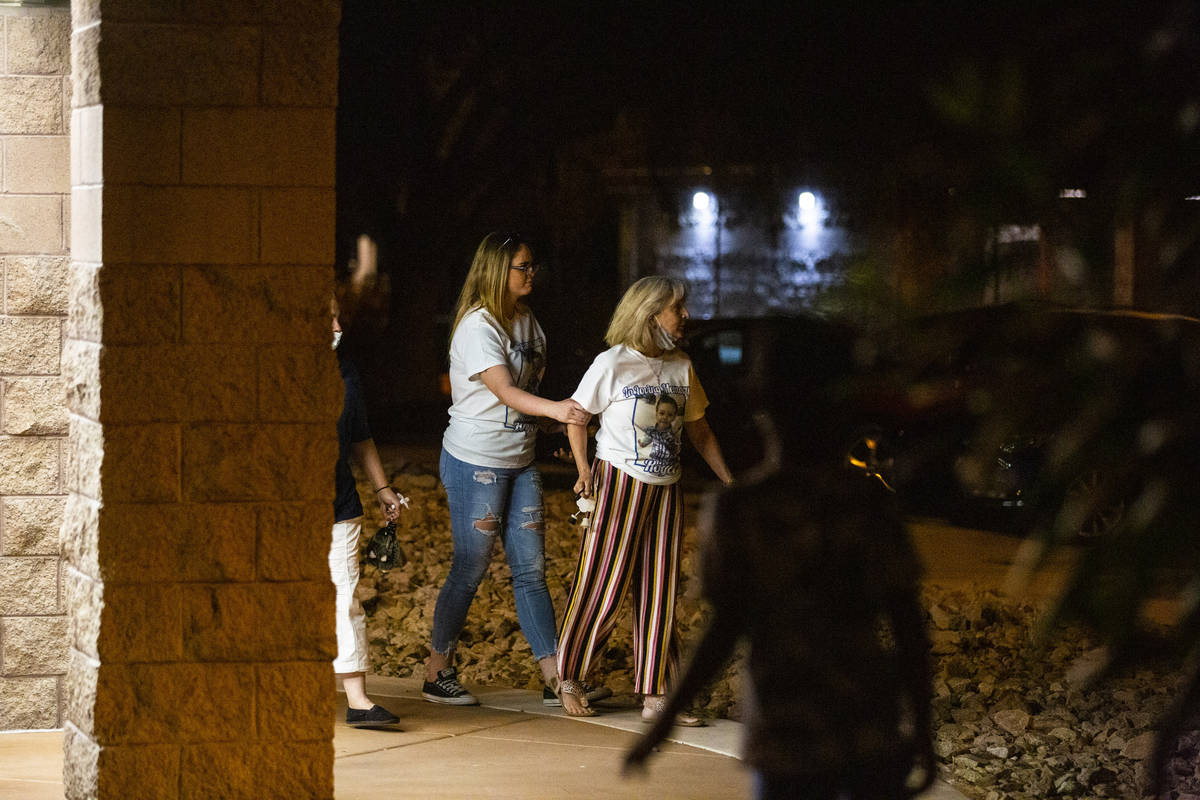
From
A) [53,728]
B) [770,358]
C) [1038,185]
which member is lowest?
[53,728]

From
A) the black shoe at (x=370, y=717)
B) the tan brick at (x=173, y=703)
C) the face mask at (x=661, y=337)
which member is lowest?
the black shoe at (x=370, y=717)

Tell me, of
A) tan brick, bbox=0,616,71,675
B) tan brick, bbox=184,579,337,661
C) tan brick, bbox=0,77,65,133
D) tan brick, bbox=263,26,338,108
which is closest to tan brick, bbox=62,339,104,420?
tan brick, bbox=184,579,337,661

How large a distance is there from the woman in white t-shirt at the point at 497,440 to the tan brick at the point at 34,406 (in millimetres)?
1585

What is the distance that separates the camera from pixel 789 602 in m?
3.39

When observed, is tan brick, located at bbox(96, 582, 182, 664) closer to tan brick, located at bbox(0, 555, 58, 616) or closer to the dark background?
tan brick, located at bbox(0, 555, 58, 616)

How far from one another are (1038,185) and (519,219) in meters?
26.2

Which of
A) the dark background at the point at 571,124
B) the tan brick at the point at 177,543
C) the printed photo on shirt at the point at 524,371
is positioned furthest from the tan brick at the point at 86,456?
the dark background at the point at 571,124

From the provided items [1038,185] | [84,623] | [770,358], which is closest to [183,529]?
[84,623]

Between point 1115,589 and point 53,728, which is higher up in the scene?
point 1115,589

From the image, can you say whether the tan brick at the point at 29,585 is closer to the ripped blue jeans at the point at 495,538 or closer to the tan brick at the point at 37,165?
the tan brick at the point at 37,165

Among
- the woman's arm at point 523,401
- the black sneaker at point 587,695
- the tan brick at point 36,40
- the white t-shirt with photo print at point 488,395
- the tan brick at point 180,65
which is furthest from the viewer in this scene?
the black sneaker at point 587,695

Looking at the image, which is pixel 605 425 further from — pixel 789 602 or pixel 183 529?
pixel 789 602

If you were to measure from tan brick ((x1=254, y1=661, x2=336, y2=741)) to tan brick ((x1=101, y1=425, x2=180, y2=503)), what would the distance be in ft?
2.03

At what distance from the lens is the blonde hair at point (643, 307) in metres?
6.72
